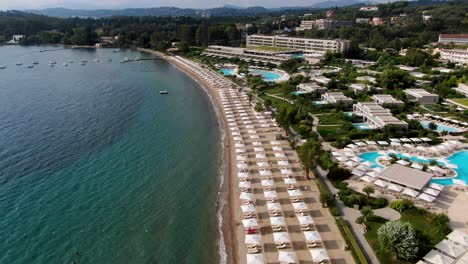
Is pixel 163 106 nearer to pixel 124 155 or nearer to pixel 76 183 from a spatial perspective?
pixel 124 155

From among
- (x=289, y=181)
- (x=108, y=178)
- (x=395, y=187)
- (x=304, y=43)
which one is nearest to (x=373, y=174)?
(x=395, y=187)

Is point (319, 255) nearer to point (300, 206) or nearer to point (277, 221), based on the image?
point (277, 221)

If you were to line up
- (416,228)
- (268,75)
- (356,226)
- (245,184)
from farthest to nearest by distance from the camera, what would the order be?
(268,75) → (245,184) → (356,226) → (416,228)

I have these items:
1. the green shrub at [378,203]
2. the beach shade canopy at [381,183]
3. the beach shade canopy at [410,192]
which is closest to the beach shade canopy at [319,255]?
the green shrub at [378,203]

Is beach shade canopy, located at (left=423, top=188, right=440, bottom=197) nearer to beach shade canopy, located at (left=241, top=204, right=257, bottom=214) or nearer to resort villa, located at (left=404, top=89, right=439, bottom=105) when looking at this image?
beach shade canopy, located at (left=241, top=204, right=257, bottom=214)

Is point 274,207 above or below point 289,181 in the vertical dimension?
below
